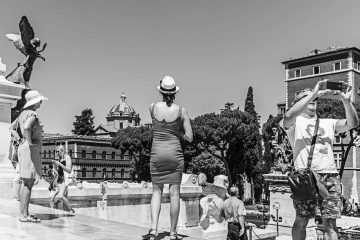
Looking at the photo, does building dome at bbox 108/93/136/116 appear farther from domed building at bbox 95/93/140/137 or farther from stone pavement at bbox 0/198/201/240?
stone pavement at bbox 0/198/201/240

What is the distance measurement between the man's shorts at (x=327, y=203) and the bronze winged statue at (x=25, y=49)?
11.1m

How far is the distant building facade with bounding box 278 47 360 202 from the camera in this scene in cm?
5606

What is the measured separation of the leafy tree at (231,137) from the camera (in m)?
52.4

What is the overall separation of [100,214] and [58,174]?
28.0ft

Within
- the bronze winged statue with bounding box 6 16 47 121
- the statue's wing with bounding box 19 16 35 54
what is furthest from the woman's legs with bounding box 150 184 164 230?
the statue's wing with bounding box 19 16 35 54

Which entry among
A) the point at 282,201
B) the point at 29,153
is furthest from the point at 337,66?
the point at 29,153

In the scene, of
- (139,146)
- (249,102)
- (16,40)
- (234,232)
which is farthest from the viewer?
(249,102)

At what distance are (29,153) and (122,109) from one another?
10759 centimetres

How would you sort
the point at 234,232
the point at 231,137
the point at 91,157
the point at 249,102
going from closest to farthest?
the point at 234,232, the point at 231,137, the point at 249,102, the point at 91,157

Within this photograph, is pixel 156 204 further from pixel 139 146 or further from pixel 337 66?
pixel 337 66

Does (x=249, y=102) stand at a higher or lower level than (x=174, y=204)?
higher

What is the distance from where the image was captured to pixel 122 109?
114000mm

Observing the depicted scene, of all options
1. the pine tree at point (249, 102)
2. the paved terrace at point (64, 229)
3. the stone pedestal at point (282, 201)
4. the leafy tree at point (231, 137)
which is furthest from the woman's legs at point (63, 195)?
the pine tree at point (249, 102)

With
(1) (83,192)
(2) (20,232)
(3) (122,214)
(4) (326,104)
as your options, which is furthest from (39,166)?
(4) (326,104)
